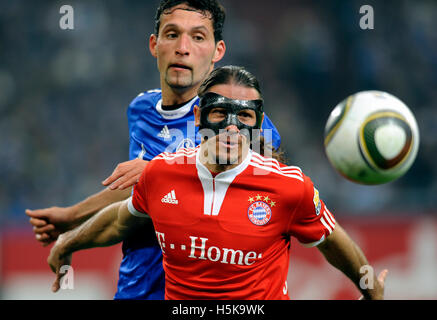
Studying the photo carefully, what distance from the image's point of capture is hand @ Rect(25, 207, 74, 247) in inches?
Result: 162

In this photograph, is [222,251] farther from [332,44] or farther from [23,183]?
[332,44]

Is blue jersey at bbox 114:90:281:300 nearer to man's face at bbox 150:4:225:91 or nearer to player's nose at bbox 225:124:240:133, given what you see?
man's face at bbox 150:4:225:91

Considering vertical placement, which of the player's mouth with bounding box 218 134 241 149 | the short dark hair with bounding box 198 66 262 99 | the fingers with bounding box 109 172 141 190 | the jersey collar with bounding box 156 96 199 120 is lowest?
the fingers with bounding box 109 172 141 190

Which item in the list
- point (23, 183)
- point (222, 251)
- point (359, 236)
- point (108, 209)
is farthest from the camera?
point (23, 183)

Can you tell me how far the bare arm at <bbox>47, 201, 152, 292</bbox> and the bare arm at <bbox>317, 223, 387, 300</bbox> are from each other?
111 centimetres

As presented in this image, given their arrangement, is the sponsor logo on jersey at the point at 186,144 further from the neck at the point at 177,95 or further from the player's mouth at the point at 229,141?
the player's mouth at the point at 229,141

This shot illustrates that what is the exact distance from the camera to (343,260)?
10.8 ft

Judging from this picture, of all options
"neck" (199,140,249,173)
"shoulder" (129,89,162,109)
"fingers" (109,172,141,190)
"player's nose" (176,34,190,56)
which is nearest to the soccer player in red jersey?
"neck" (199,140,249,173)

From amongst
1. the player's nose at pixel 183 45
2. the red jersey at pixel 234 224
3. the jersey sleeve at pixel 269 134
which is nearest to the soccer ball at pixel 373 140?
the jersey sleeve at pixel 269 134

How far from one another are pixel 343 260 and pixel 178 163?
42.4 inches

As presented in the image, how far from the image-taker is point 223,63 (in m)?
12.1

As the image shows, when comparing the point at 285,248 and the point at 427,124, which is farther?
the point at 427,124

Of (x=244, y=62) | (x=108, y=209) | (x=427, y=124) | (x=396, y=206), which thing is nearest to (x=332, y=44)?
(x=244, y=62)

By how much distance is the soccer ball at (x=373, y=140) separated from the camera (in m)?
3.32
